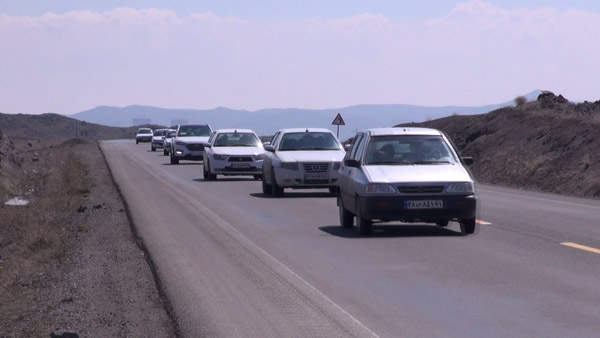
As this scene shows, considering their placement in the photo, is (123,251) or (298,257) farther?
(123,251)

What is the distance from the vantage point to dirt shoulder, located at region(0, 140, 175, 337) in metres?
9.37

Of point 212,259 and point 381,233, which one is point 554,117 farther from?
point 212,259

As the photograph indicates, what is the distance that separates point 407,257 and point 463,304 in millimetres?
3592

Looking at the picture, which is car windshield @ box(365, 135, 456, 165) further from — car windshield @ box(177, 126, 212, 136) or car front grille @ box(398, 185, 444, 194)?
car windshield @ box(177, 126, 212, 136)

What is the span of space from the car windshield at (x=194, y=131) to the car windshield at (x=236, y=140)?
14612mm

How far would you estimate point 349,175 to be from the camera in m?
17.3

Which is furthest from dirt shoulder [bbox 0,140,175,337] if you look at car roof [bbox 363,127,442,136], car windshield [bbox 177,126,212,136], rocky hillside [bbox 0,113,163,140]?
rocky hillside [bbox 0,113,163,140]

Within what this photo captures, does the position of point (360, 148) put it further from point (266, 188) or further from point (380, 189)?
point (266, 188)

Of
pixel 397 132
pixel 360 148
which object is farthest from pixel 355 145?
pixel 397 132

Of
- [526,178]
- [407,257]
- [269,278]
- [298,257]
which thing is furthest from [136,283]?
[526,178]

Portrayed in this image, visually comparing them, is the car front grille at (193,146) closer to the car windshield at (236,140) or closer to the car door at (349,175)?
the car windshield at (236,140)

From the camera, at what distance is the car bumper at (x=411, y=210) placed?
52.1 feet

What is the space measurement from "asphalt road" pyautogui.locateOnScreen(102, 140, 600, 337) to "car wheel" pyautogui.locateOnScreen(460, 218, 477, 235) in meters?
0.18

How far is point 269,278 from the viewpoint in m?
11.8
